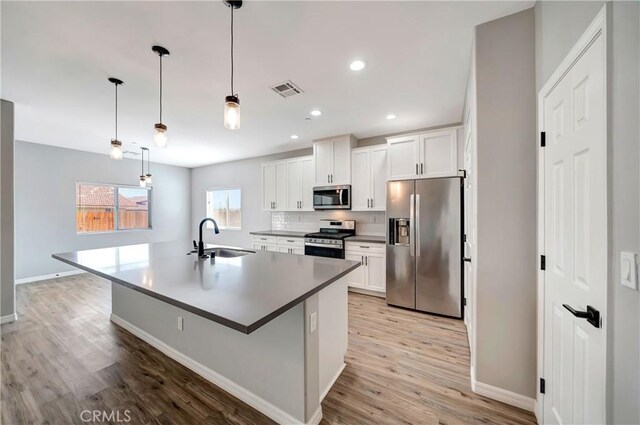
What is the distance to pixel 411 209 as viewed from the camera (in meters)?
3.40

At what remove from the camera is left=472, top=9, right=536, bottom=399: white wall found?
165 cm

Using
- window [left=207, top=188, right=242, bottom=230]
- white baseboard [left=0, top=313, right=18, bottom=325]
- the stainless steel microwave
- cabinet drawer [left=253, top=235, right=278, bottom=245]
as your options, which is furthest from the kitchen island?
window [left=207, top=188, right=242, bottom=230]

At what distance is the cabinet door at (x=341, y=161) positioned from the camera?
4.28m

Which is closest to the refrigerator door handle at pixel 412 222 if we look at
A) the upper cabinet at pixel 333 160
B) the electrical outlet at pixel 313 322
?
the upper cabinet at pixel 333 160

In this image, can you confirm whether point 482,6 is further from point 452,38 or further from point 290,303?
point 290,303

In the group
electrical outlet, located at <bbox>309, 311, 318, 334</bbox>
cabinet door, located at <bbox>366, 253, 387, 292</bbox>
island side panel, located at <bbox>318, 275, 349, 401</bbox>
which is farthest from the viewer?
cabinet door, located at <bbox>366, 253, 387, 292</bbox>

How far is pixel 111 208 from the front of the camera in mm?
5918

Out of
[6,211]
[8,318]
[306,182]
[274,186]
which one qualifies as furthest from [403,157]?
[8,318]

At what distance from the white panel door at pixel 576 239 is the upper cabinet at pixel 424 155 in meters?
1.90

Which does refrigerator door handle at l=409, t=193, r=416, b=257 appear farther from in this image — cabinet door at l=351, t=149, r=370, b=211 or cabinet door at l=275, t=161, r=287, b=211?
cabinet door at l=275, t=161, r=287, b=211

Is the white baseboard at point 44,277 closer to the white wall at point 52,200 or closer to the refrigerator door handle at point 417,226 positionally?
the white wall at point 52,200

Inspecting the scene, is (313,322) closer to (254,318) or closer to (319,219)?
(254,318)

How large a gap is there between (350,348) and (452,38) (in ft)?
9.57

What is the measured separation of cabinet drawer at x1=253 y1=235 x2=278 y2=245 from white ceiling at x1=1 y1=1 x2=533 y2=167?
7.28 feet
